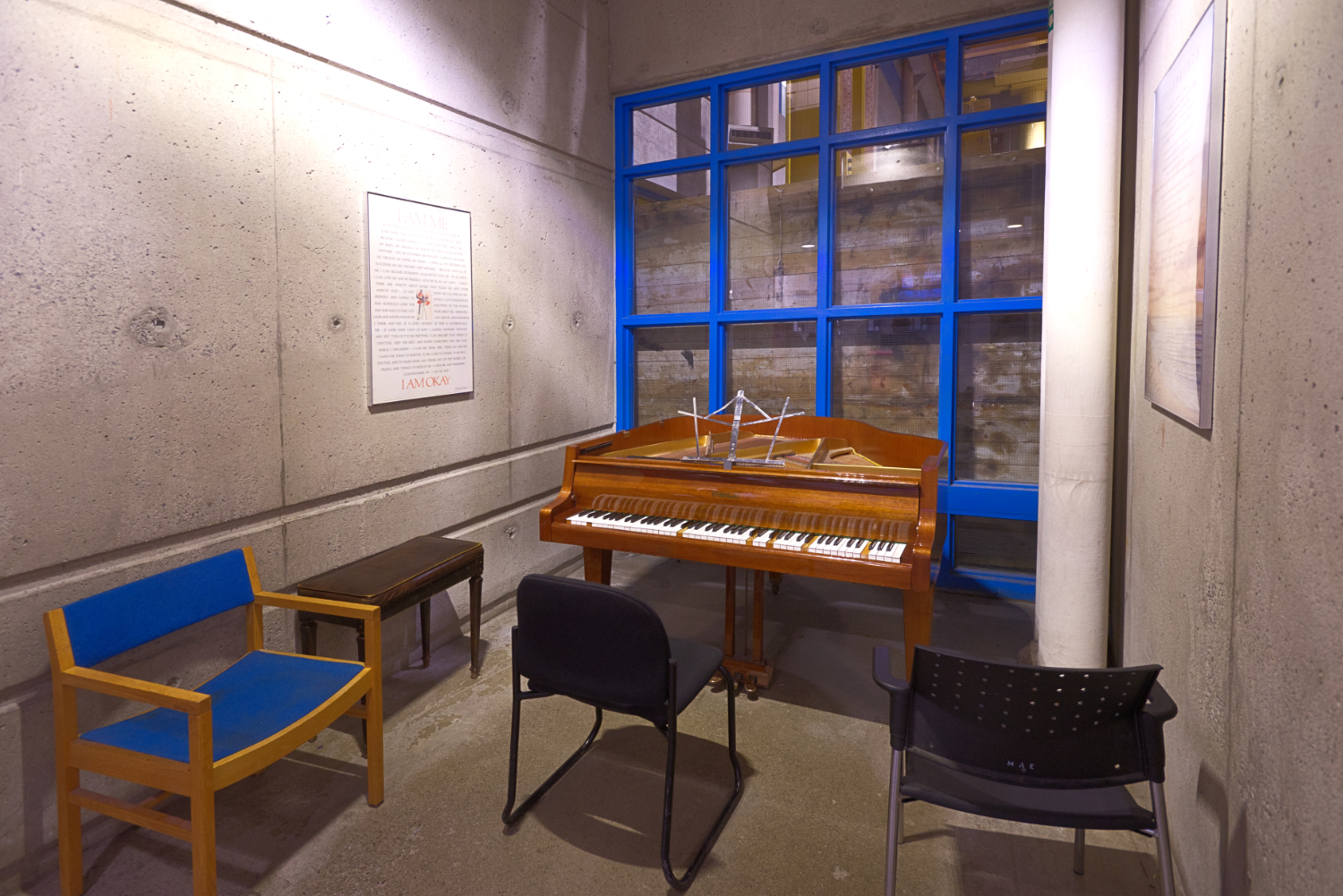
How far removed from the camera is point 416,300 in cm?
357

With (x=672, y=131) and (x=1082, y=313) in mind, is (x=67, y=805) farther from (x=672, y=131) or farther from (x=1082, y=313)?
(x=672, y=131)

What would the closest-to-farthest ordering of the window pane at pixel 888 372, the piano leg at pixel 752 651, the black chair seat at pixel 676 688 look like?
the black chair seat at pixel 676 688 → the piano leg at pixel 752 651 → the window pane at pixel 888 372

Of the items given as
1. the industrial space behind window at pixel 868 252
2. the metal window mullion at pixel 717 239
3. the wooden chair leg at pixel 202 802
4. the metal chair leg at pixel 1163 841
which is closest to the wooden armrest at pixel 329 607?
the wooden chair leg at pixel 202 802

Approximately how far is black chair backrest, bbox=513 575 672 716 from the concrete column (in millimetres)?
1944

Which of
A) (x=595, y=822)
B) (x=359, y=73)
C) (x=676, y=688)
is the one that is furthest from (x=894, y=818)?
(x=359, y=73)

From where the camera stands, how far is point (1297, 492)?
1280 millimetres

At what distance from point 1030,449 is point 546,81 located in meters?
3.76

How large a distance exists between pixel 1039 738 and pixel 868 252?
12.2ft

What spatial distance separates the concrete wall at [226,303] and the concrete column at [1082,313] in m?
2.87

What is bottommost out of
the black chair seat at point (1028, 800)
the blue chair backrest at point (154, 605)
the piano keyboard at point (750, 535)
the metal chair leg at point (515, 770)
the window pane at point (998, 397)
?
the metal chair leg at point (515, 770)

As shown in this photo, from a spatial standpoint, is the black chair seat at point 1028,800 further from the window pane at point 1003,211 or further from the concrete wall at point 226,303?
the window pane at point 1003,211

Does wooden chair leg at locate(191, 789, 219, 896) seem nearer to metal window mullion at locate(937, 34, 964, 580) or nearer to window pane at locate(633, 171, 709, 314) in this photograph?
metal window mullion at locate(937, 34, 964, 580)

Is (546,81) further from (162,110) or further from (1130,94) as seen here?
(1130,94)

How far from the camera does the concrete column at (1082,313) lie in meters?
2.87
